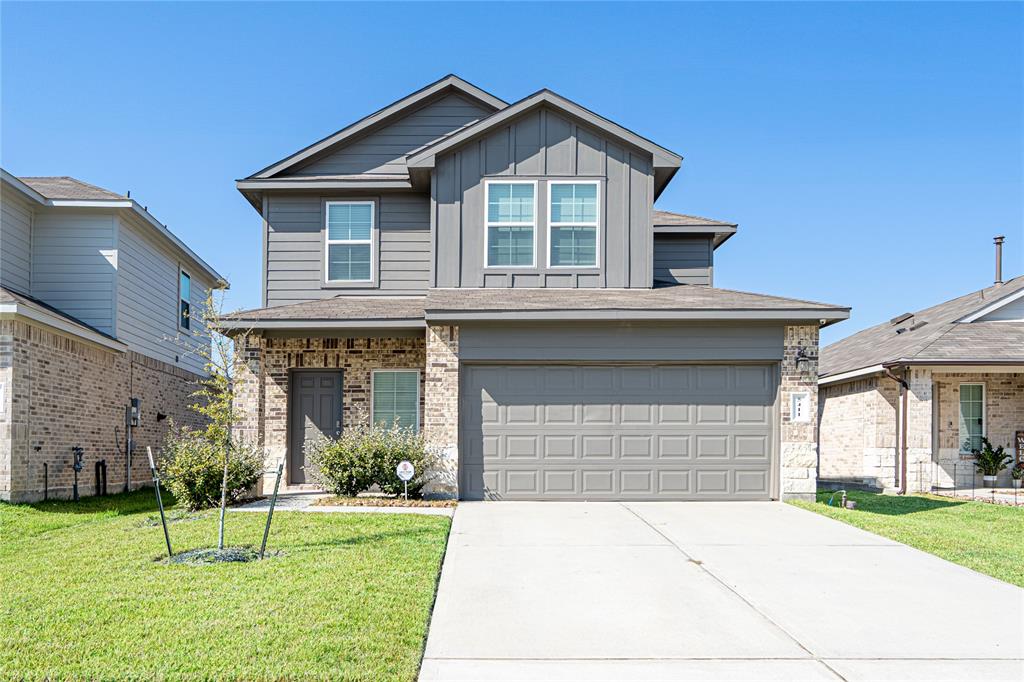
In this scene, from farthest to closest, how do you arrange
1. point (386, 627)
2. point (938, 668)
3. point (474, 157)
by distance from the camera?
point (474, 157) < point (386, 627) < point (938, 668)

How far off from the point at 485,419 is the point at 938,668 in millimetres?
8088

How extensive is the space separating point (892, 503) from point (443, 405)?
318 inches

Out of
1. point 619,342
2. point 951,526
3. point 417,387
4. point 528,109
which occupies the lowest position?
point 951,526

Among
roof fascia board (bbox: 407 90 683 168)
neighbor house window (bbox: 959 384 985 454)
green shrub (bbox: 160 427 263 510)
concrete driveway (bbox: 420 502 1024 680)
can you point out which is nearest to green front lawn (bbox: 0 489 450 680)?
concrete driveway (bbox: 420 502 1024 680)

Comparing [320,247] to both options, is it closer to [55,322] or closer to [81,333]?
[81,333]

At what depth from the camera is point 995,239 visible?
21.0m

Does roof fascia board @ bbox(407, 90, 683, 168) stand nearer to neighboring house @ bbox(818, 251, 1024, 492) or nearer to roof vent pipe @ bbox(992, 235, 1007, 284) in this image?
A: neighboring house @ bbox(818, 251, 1024, 492)

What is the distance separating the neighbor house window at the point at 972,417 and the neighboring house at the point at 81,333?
15.7 metres

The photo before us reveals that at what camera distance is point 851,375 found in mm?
18141

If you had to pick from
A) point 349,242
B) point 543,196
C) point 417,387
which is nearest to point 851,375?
point 543,196

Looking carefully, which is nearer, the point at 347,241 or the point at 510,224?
the point at 510,224

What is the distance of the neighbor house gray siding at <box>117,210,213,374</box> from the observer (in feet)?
52.3

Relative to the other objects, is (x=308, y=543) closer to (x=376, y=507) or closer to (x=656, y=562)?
(x=376, y=507)

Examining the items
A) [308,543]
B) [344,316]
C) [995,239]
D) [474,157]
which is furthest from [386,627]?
[995,239]
